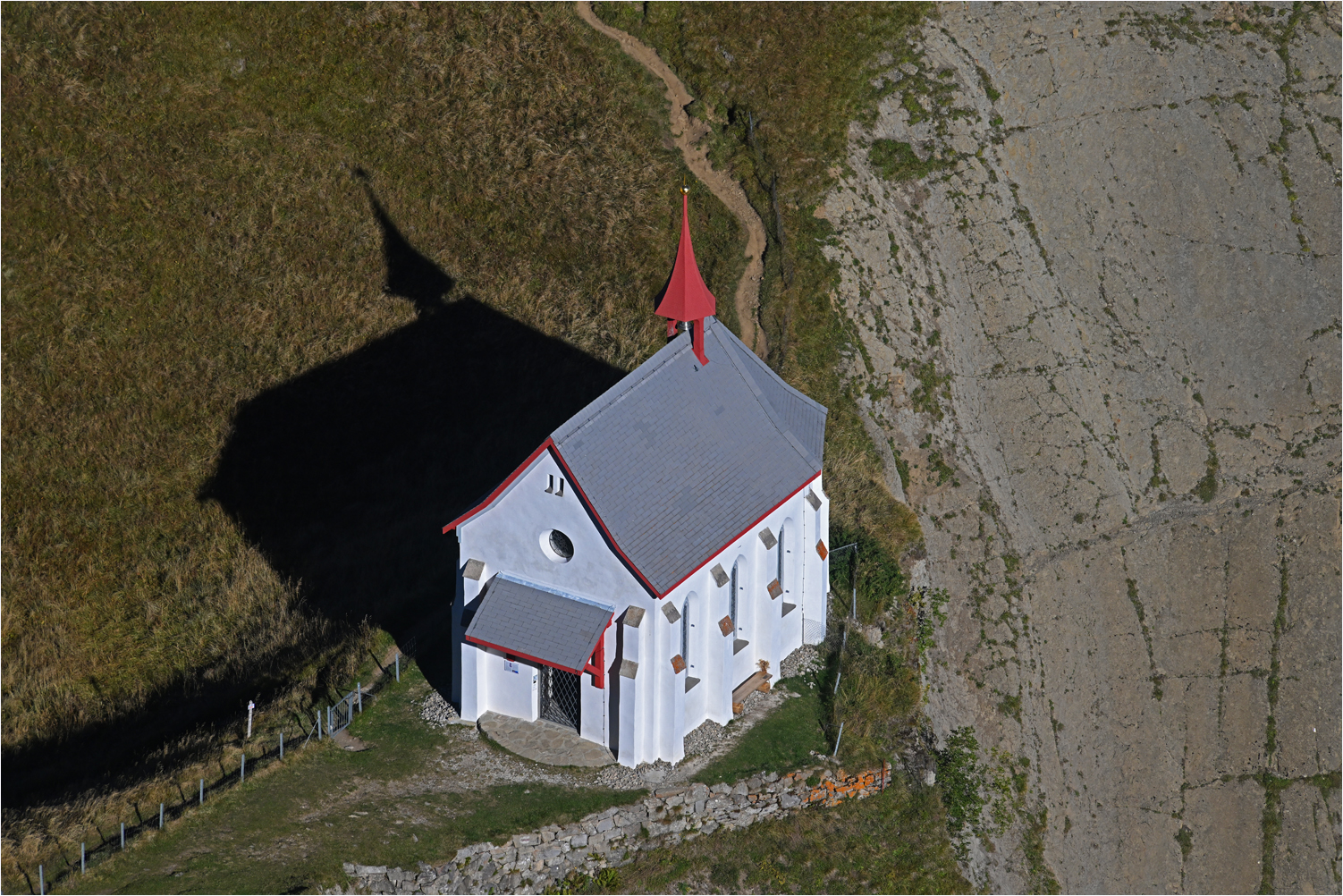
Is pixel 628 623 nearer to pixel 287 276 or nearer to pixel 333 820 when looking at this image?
pixel 333 820

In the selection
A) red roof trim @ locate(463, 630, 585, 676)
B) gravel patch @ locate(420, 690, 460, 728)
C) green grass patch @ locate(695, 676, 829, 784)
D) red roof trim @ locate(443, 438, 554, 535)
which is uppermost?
red roof trim @ locate(443, 438, 554, 535)

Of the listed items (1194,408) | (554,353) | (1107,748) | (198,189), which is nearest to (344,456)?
(554,353)

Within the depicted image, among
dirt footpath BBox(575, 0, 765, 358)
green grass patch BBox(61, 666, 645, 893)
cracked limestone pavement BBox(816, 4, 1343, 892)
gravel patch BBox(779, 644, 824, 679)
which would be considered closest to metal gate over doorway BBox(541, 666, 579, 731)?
green grass patch BBox(61, 666, 645, 893)

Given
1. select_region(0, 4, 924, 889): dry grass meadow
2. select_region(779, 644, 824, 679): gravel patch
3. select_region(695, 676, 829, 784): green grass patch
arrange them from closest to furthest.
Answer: select_region(695, 676, 829, 784): green grass patch < select_region(779, 644, 824, 679): gravel patch < select_region(0, 4, 924, 889): dry grass meadow

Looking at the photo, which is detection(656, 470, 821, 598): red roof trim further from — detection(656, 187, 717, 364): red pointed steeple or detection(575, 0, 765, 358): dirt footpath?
detection(575, 0, 765, 358): dirt footpath

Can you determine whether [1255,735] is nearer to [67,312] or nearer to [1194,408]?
[1194,408]

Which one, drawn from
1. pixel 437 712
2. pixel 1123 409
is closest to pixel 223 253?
pixel 437 712

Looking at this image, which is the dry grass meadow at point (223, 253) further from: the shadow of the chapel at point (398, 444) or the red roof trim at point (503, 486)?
the red roof trim at point (503, 486)
